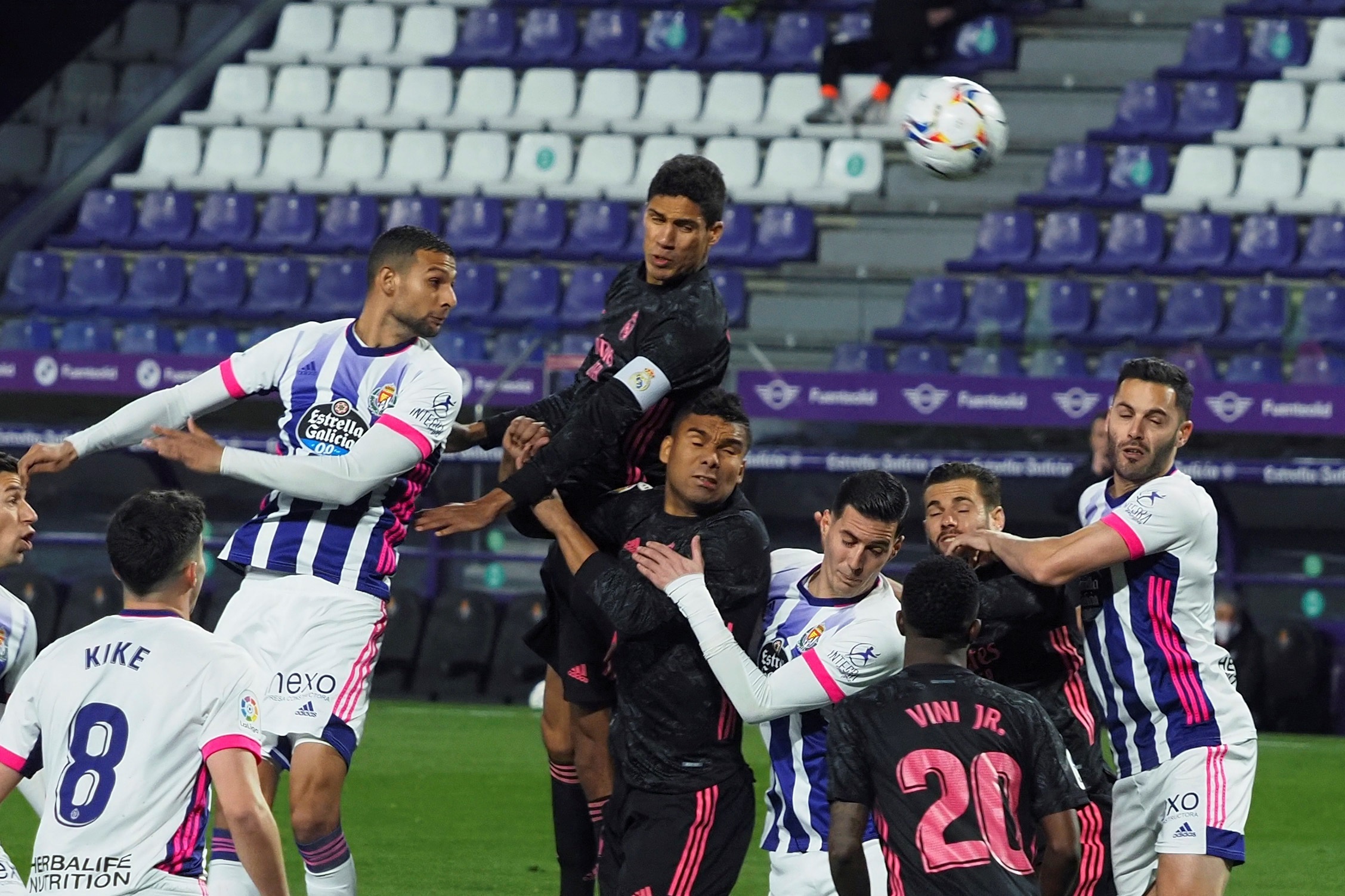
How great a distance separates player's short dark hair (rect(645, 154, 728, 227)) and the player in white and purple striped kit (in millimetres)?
692

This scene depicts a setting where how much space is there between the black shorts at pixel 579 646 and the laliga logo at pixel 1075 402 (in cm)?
675

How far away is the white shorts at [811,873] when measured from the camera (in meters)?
Result: 4.91

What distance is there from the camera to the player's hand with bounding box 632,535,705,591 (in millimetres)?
4941

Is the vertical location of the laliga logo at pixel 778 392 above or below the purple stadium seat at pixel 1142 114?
below

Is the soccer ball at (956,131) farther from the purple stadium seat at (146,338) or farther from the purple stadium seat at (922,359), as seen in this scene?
the purple stadium seat at (146,338)

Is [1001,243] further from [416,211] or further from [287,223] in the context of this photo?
[287,223]

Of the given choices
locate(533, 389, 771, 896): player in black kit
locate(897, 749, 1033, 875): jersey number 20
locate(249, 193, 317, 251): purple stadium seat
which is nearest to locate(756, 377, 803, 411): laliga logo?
locate(249, 193, 317, 251): purple stadium seat

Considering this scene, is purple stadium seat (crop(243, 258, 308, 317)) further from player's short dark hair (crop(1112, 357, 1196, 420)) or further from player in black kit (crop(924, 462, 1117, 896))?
player's short dark hair (crop(1112, 357, 1196, 420))

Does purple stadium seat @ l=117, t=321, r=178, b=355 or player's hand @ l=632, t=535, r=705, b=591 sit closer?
player's hand @ l=632, t=535, r=705, b=591

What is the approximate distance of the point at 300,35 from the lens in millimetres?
18719

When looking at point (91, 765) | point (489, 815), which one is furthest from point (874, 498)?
point (489, 815)

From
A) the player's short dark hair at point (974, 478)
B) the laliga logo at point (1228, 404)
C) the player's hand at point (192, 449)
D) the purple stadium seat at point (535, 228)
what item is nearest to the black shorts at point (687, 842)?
the player's short dark hair at point (974, 478)

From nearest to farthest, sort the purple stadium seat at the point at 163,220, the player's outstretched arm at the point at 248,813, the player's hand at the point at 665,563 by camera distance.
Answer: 1. the player's outstretched arm at the point at 248,813
2. the player's hand at the point at 665,563
3. the purple stadium seat at the point at 163,220

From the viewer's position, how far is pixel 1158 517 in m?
5.26
